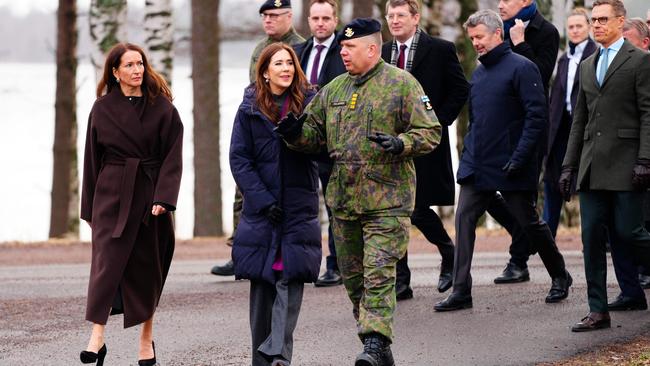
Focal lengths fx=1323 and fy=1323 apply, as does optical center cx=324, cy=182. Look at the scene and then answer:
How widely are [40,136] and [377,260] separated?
3024 centimetres

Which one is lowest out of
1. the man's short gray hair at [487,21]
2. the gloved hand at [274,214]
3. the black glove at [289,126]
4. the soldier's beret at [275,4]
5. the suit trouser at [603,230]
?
the suit trouser at [603,230]

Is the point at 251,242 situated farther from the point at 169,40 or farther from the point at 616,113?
the point at 169,40

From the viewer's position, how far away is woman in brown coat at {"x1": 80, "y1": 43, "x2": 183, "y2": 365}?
8078 millimetres

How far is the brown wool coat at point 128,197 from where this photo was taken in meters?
8.08

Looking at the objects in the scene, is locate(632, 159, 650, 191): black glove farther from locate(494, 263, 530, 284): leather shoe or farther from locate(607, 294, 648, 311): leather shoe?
locate(494, 263, 530, 284): leather shoe

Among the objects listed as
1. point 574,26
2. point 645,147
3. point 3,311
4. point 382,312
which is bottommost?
point 3,311

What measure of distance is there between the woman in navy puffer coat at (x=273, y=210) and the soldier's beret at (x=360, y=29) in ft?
1.21

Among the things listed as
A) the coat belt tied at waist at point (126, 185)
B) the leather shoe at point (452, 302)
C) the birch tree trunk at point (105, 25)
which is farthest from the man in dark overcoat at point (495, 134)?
the birch tree trunk at point (105, 25)

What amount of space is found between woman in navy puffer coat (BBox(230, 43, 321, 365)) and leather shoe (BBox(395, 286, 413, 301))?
2533mm

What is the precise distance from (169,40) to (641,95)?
12.0 m

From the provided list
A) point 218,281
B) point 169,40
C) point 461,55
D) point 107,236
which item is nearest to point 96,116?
point 107,236

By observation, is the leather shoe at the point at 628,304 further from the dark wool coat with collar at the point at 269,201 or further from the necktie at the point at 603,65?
the dark wool coat with collar at the point at 269,201

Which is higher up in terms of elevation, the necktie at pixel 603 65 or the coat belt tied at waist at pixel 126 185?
the necktie at pixel 603 65

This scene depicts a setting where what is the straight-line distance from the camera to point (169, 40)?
782 inches
